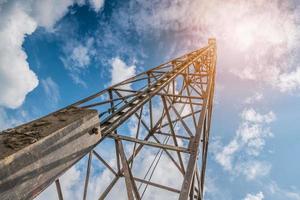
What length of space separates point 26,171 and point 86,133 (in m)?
1.10

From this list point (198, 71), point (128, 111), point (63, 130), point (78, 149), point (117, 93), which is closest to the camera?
point (63, 130)

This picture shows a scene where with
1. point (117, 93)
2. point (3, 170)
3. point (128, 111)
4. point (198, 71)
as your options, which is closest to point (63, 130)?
point (3, 170)

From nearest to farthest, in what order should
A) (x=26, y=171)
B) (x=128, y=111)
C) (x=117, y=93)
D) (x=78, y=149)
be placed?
(x=26, y=171) → (x=78, y=149) → (x=128, y=111) → (x=117, y=93)

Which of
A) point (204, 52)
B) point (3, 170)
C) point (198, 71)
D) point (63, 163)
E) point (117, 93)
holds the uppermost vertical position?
point (204, 52)

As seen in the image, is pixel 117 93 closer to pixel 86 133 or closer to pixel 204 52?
pixel 86 133

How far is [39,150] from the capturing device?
240 centimetres

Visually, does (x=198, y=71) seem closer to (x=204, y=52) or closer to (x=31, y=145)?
(x=204, y=52)

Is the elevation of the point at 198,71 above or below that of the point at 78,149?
→ above

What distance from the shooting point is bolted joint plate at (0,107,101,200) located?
2.11m

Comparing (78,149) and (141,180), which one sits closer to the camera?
(78,149)

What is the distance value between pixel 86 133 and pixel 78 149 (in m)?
0.26

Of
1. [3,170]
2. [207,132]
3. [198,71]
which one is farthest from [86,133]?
[198,71]

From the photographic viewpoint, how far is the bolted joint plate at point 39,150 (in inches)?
83.0

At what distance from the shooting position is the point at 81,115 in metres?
3.22
